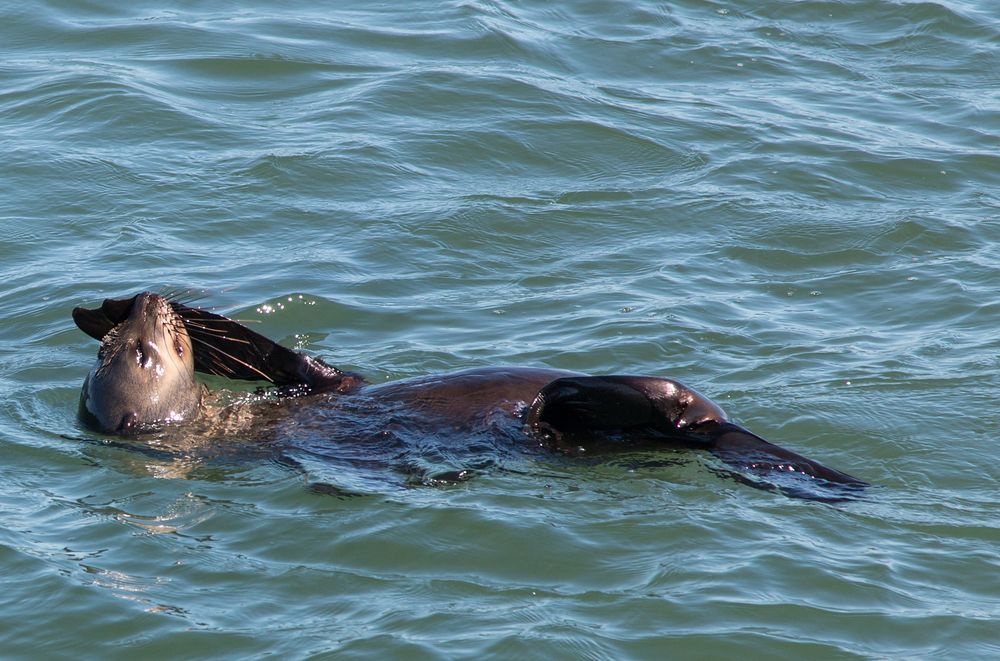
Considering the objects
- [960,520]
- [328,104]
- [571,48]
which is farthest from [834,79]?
[960,520]

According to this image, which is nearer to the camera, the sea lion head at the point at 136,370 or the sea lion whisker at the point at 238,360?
the sea lion head at the point at 136,370

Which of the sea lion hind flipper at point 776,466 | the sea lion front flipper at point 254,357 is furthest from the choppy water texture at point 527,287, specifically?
the sea lion front flipper at point 254,357

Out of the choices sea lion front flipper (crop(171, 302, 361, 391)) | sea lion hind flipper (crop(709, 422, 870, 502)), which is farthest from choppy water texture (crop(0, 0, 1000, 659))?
sea lion front flipper (crop(171, 302, 361, 391))

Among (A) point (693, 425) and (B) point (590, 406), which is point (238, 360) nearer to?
(B) point (590, 406)

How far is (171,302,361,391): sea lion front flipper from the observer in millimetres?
6375

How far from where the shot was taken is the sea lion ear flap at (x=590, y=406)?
18.4ft

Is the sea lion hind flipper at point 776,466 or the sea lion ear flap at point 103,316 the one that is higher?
the sea lion ear flap at point 103,316

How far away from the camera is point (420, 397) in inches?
241

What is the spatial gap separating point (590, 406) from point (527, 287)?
8.66 ft

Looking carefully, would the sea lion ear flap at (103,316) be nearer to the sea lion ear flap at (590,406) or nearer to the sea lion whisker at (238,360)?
the sea lion whisker at (238,360)

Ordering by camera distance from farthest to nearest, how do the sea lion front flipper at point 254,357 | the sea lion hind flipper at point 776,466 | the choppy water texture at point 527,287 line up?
the sea lion front flipper at point 254,357
the sea lion hind flipper at point 776,466
the choppy water texture at point 527,287

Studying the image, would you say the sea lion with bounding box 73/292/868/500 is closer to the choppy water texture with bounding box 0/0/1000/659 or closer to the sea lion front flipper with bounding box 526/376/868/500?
the sea lion front flipper with bounding box 526/376/868/500

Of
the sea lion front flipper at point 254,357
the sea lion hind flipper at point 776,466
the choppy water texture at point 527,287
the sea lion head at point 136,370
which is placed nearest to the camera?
the choppy water texture at point 527,287

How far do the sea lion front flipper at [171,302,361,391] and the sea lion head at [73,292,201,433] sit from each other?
158mm
